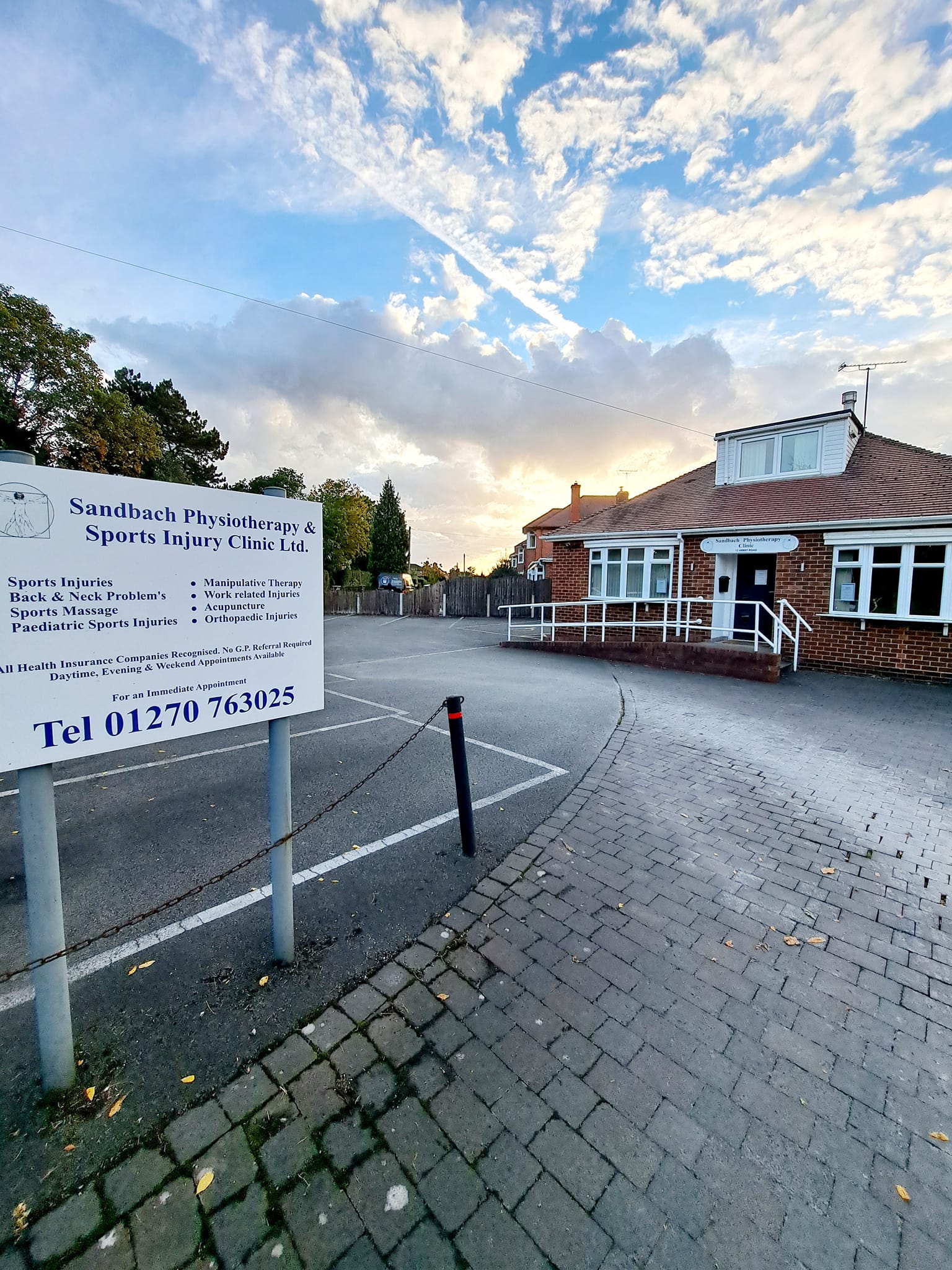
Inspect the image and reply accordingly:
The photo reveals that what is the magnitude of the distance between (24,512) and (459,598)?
1159 inches

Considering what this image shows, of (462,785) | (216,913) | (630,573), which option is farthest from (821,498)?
(216,913)

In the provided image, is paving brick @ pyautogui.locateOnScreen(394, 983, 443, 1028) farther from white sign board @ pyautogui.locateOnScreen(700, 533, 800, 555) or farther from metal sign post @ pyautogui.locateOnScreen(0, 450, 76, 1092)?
white sign board @ pyautogui.locateOnScreen(700, 533, 800, 555)

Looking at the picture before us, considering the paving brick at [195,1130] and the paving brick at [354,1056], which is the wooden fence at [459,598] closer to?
the paving brick at [354,1056]

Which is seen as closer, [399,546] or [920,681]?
[920,681]

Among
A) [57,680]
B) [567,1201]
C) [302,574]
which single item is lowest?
[567,1201]

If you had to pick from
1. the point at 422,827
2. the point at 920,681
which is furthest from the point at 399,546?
the point at 422,827

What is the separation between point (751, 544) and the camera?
13.0 metres

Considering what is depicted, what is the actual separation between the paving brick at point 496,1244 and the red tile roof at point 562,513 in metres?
53.9

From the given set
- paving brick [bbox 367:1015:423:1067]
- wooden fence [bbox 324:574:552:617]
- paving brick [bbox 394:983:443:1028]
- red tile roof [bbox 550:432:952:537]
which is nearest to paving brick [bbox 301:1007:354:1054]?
paving brick [bbox 367:1015:423:1067]

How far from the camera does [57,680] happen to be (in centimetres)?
187

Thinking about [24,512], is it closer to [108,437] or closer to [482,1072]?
[482,1072]

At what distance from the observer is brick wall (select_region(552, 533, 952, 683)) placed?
10.6 m

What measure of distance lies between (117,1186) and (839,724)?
8.21m

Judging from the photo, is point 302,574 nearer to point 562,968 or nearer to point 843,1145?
point 562,968
